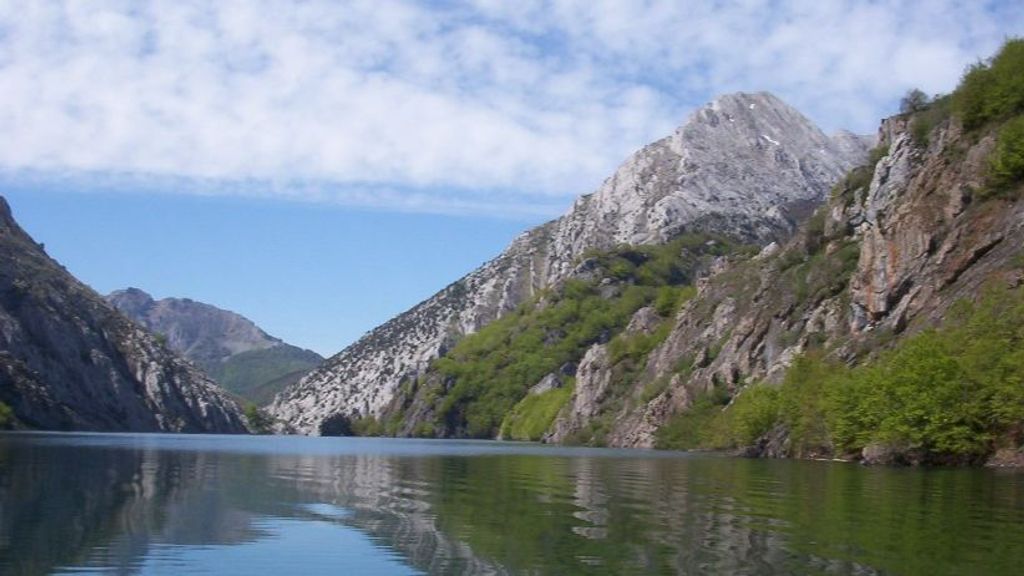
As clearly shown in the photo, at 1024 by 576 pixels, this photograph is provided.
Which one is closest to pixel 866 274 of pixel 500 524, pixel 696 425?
pixel 696 425

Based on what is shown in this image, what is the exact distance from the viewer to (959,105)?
12625 cm

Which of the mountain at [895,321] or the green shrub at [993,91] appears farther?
the green shrub at [993,91]

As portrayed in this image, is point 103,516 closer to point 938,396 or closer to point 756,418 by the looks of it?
point 938,396

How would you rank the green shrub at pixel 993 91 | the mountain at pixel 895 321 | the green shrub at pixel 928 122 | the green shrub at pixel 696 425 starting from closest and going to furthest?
1. the mountain at pixel 895 321
2. the green shrub at pixel 993 91
3. the green shrub at pixel 928 122
4. the green shrub at pixel 696 425

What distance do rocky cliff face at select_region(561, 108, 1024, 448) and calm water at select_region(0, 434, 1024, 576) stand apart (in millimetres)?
49594

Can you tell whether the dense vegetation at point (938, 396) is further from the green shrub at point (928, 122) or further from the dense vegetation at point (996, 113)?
the green shrub at point (928, 122)

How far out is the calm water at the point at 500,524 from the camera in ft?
93.1

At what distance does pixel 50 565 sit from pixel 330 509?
17.4 metres

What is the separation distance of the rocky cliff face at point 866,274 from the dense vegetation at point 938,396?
759cm

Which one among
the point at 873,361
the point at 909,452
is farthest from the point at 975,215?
the point at 909,452

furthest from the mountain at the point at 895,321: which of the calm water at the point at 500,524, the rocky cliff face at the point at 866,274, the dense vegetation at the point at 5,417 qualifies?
the dense vegetation at the point at 5,417

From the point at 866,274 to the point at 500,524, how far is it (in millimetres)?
99567

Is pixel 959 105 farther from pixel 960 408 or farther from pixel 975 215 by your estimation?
pixel 960 408

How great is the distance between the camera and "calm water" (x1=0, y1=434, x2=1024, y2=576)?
28.4 m
